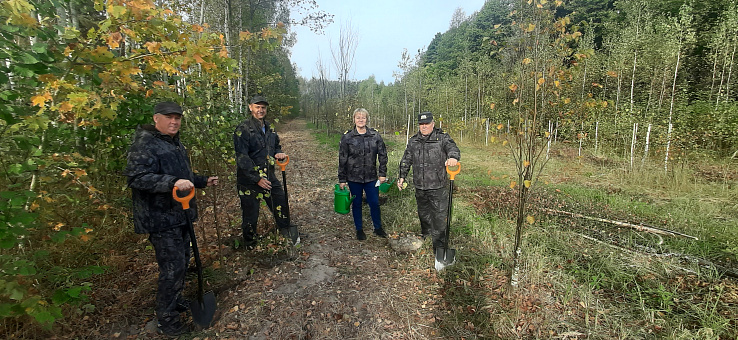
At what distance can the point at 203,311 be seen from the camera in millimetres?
2736

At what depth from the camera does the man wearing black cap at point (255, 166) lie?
12.1 feet

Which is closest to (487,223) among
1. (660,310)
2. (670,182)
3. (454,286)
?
(454,286)

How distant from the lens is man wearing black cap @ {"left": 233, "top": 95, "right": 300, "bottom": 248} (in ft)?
12.1

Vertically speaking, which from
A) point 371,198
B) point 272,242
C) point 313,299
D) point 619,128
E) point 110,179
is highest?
point 619,128

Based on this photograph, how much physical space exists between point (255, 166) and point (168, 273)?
1567 millimetres

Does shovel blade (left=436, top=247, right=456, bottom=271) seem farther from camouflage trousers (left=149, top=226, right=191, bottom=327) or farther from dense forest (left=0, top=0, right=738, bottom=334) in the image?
camouflage trousers (left=149, top=226, right=191, bottom=327)

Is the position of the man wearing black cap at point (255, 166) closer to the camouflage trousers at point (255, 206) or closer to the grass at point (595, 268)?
the camouflage trousers at point (255, 206)

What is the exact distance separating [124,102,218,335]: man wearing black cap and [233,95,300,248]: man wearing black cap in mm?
1019

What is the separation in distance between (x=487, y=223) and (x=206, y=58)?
14.2ft

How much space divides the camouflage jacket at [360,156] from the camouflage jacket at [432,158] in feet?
2.00

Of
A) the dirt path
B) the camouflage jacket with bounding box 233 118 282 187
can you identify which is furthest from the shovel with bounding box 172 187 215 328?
the camouflage jacket with bounding box 233 118 282 187

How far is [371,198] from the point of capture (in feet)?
14.7

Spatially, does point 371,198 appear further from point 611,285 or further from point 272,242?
point 611,285

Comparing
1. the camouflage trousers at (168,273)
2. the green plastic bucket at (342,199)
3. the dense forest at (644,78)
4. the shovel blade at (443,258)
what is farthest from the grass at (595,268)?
the camouflage trousers at (168,273)
